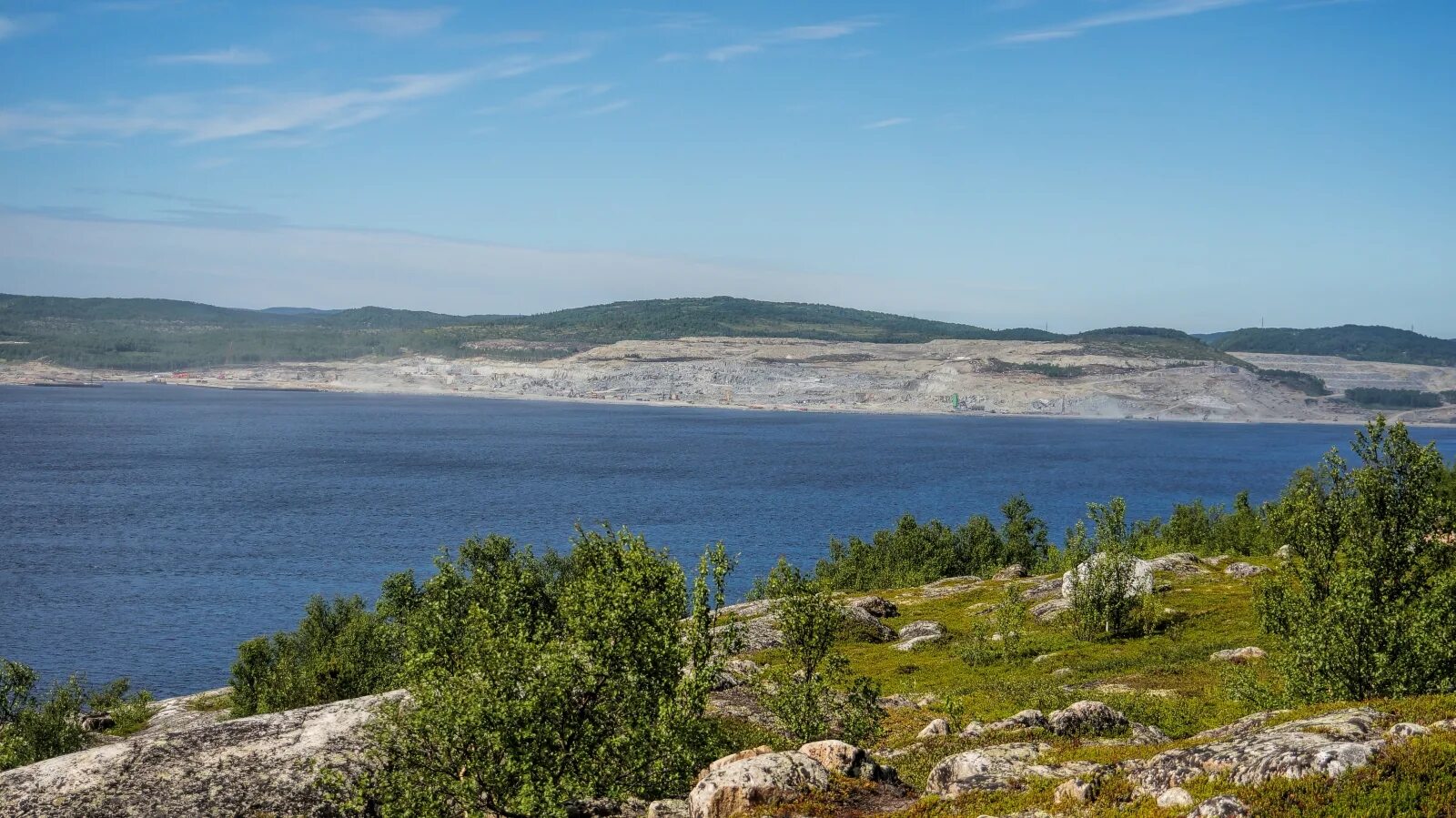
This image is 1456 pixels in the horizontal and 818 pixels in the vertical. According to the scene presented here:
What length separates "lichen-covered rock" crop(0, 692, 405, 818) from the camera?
2902 centimetres

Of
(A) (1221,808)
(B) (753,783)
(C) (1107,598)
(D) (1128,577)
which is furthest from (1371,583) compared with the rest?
(D) (1128,577)

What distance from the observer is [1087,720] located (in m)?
35.3

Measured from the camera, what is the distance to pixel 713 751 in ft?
95.7

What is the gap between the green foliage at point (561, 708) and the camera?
25734mm

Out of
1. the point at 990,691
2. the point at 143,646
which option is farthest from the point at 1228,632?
the point at 143,646

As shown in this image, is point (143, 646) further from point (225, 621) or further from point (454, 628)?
point (454, 628)

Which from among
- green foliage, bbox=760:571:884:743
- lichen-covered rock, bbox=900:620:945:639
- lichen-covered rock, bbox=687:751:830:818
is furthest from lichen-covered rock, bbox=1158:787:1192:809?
lichen-covered rock, bbox=900:620:945:639

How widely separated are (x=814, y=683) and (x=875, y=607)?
52.1 metres

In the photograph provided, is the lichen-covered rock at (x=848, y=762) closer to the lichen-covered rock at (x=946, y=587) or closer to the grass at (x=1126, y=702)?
the grass at (x=1126, y=702)

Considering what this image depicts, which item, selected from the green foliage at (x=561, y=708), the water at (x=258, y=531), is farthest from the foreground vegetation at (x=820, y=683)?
the water at (x=258, y=531)

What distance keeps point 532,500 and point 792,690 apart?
484 feet

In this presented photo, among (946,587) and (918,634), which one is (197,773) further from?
(946,587)

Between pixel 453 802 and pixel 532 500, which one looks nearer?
pixel 453 802

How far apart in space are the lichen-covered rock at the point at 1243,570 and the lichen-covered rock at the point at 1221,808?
2941 inches
